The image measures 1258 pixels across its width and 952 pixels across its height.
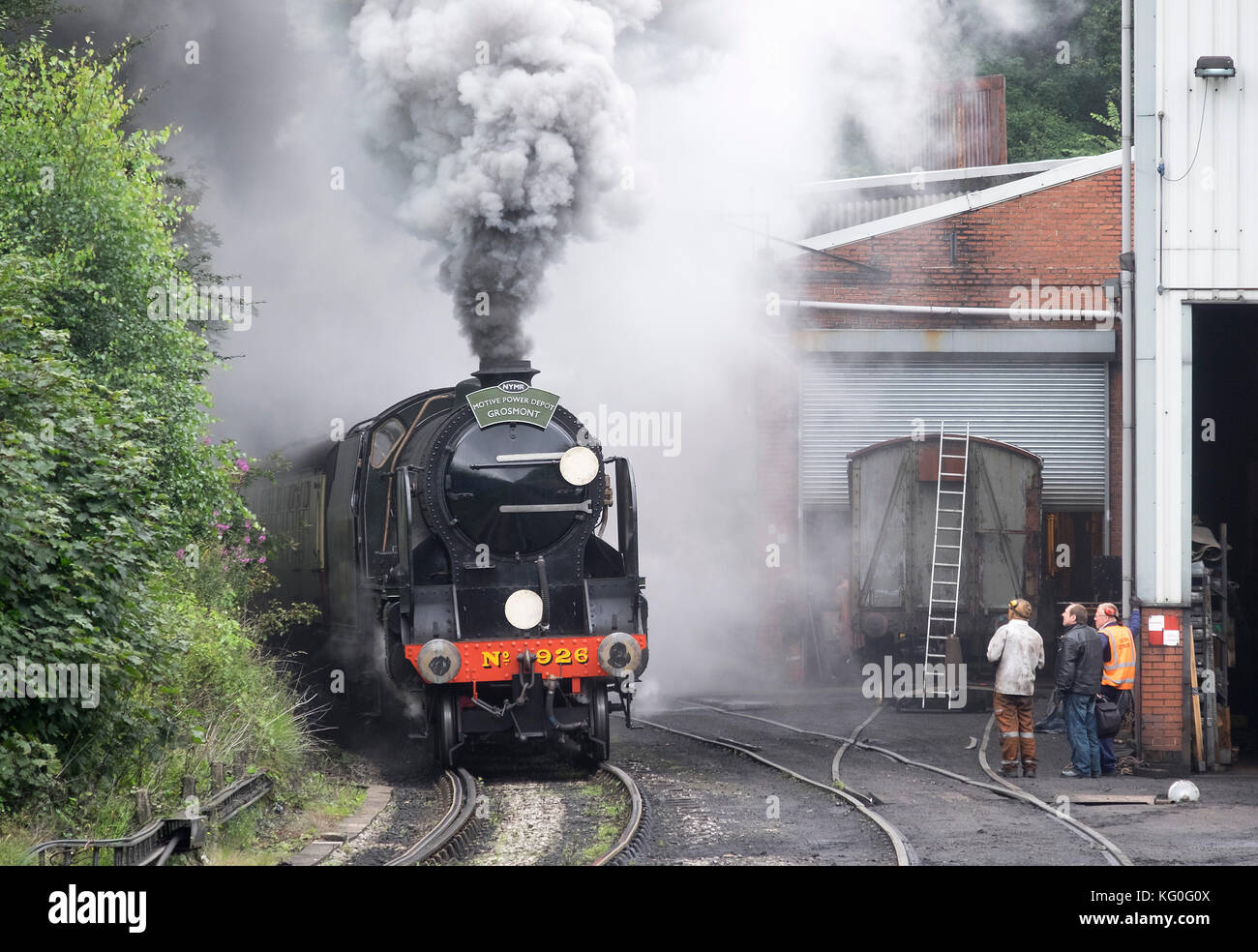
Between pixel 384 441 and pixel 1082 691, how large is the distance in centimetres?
578

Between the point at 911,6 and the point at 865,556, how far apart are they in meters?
10.2

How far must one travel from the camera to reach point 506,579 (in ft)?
32.8

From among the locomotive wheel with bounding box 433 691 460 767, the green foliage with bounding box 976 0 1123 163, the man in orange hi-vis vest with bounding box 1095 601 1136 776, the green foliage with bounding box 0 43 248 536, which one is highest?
the green foliage with bounding box 976 0 1123 163

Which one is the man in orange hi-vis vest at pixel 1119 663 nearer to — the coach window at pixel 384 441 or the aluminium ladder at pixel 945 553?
the aluminium ladder at pixel 945 553

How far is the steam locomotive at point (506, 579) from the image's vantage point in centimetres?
968

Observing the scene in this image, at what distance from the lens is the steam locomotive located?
9.68 meters

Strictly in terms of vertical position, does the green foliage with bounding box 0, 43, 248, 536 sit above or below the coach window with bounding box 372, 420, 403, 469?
above

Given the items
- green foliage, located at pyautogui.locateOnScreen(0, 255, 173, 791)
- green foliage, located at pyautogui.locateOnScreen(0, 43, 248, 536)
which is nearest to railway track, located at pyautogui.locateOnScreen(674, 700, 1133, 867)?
green foliage, located at pyautogui.locateOnScreen(0, 255, 173, 791)

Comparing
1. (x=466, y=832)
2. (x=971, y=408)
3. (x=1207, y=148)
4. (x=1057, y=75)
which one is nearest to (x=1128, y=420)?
(x=1207, y=148)

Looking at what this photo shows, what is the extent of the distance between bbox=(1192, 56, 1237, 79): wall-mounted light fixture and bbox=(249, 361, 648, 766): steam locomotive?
5.47 metres

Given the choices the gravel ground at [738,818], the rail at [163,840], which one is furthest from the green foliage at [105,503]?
the gravel ground at [738,818]

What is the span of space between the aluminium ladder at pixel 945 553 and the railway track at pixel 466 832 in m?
7.15

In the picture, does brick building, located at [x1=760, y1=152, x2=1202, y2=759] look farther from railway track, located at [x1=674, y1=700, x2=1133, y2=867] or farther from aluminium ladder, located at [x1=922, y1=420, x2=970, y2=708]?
railway track, located at [x1=674, y1=700, x2=1133, y2=867]

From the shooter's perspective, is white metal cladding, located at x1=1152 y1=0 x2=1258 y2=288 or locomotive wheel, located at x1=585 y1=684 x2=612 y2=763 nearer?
locomotive wheel, located at x1=585 y1=684 x2=612 y2=763
